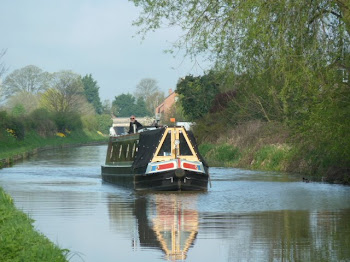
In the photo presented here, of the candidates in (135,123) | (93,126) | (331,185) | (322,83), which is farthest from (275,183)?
(93,126)

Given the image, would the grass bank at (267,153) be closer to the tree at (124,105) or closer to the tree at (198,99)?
the tree at (198,99)

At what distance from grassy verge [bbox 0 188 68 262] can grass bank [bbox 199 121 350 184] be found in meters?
16.9

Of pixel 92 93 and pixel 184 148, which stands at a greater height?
pixel 92 93

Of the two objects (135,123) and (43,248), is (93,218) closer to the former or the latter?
(43,248)

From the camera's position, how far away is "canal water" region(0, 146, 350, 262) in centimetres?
1246

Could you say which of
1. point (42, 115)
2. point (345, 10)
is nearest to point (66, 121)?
point (42, 115)

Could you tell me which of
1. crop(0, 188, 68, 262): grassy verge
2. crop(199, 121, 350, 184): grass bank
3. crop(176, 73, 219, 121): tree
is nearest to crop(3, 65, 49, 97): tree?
crop(176, 73, 219, 121): tree

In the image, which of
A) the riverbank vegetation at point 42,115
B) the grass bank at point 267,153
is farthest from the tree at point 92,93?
the grass bank at point 267,153

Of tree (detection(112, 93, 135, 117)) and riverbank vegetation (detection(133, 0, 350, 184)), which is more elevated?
tree (detection(112, 93, 135, 117))

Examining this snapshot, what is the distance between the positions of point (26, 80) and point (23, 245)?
128 meters

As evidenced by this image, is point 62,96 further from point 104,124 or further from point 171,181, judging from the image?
point 171,181

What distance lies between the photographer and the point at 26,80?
13662 centimetres

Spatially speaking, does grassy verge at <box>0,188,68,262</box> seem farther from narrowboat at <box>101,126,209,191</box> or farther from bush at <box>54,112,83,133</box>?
bush at <box>54,112,83,133</box>

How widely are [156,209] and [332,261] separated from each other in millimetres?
8930
